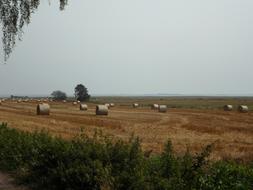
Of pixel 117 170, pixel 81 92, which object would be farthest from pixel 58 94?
pixel 117 170

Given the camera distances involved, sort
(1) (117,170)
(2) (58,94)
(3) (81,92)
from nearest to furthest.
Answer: (1) (117,170)
(3) (81,92)
(2) (58,94)

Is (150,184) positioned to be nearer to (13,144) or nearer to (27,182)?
(27,182)

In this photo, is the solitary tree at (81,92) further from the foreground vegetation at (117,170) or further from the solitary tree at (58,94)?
the foreground vegetation at (117,170)

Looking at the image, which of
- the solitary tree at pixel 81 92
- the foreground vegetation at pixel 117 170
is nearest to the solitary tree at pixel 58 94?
the solitary tree at pixel 81 92

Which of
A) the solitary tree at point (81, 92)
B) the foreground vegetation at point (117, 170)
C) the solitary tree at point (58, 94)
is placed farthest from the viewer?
the solitary tree at point (58, 94)

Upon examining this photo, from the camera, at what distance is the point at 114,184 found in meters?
9.06

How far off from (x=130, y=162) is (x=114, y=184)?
33.1 inches

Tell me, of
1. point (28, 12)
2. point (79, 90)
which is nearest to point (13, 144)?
point (28, 12)

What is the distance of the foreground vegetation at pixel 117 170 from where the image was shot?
9.14 metres

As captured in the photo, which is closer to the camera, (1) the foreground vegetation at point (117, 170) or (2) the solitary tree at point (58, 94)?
(1) the foreground vegetation at point (117, 170)

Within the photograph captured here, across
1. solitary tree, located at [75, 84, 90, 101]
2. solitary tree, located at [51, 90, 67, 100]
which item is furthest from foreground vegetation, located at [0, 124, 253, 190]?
solitary tree, located at [51, 90, 67, 100]

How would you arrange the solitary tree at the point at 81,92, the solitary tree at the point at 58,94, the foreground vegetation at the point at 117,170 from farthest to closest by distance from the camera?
the solitary tree at the point at 58,94 → the solitary tree at the point at 81,92 → the foreground vegetation at the point at 117,170

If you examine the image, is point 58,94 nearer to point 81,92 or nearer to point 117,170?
point 81,92

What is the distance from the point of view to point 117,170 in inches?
380
